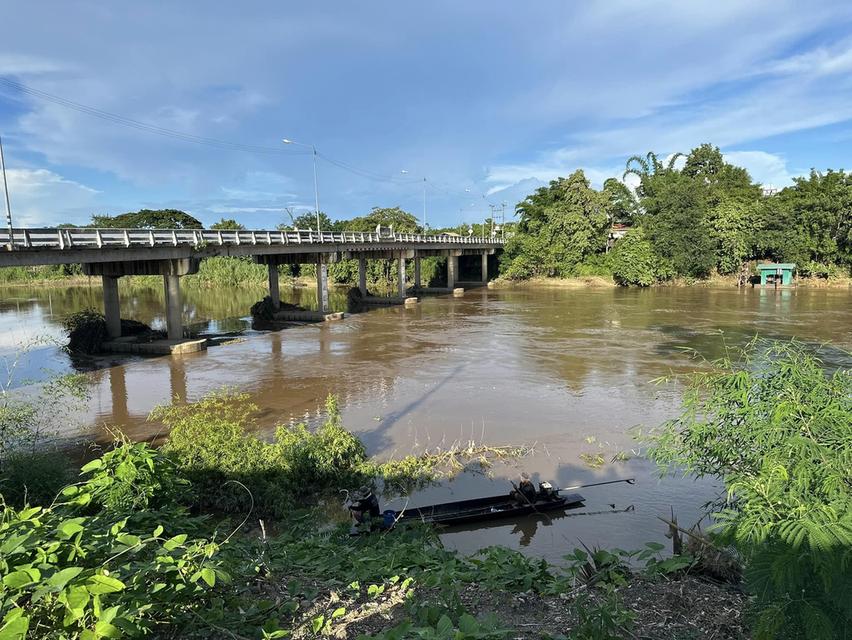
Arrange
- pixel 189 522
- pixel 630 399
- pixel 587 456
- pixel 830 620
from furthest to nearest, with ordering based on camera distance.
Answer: pixel 630 399
pixel 587 456
pixel 189 522
pixel 830 620

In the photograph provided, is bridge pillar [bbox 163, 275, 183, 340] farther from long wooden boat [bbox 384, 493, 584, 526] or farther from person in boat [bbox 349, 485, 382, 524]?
person in boat [bbox 349, 485, 382, 524]

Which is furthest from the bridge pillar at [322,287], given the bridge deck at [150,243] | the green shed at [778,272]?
the green shed at [778,272]

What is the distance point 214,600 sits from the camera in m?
4.92

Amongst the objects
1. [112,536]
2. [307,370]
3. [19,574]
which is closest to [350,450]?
[112,536]

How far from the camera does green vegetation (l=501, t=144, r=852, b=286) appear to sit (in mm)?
63781

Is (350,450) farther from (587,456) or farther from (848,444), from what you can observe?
(848,444)

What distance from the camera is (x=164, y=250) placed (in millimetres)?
30203

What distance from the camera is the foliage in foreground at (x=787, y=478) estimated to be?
441cm

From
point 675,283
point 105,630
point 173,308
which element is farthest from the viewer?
point 675,283

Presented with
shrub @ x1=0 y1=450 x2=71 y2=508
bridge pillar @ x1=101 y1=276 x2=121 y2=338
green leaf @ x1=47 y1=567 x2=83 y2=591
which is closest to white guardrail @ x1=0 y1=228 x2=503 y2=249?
bridge pillar @ x1=101 y1=276 x2=121 y2=338

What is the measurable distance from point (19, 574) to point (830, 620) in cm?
563

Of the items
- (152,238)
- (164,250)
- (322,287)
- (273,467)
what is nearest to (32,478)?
(273,467)

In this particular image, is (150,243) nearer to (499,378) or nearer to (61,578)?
(499,378)

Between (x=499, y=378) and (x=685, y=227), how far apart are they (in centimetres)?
5250
